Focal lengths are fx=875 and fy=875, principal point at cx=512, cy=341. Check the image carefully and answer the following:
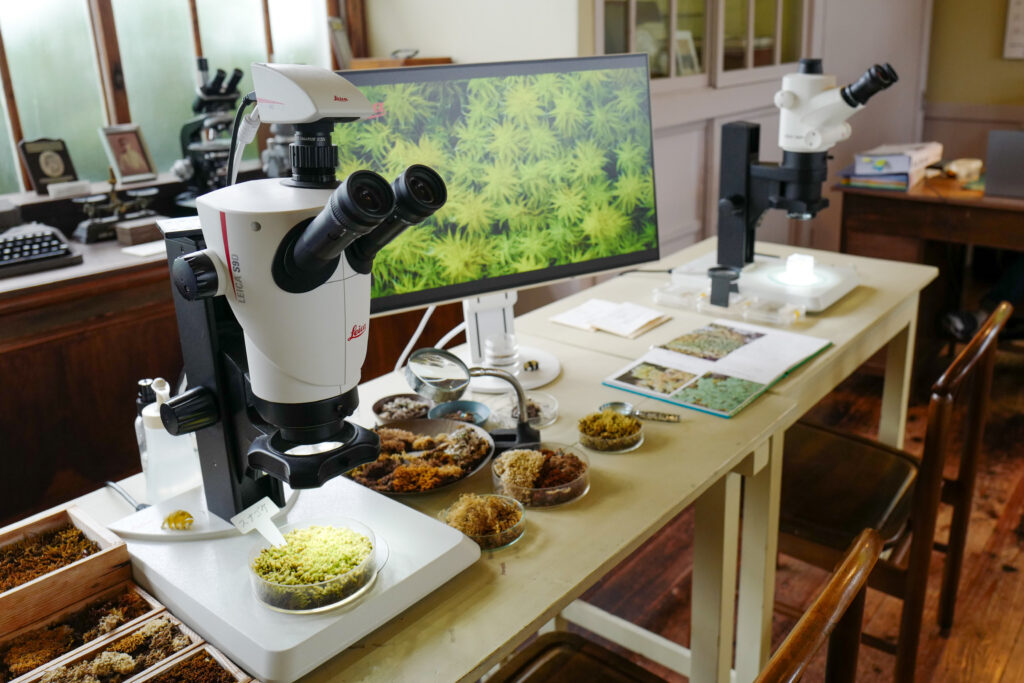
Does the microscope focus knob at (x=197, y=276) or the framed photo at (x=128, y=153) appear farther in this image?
the framed photo at (x=128, y=153)

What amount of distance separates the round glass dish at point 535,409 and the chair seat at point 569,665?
1.09ft

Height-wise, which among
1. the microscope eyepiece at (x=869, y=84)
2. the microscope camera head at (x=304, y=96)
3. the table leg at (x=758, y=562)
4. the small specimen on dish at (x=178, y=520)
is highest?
the microscope camera head at (x=304, y=96)

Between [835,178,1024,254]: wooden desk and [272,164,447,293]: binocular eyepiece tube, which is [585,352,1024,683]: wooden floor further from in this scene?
[272,164,447,293]: binocular eyepiece tube

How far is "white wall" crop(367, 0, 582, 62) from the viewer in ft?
8.79

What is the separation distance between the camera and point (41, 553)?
1039 mm

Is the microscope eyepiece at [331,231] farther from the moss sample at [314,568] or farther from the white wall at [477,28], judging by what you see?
the white wall at [477,28]

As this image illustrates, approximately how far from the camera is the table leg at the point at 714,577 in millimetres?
1408

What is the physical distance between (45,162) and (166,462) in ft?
5.91

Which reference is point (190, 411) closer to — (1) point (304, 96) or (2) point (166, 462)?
(2) point (166, 462)

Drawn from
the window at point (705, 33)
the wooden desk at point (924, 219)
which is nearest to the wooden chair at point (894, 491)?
the wooden desk at point (924, 219)

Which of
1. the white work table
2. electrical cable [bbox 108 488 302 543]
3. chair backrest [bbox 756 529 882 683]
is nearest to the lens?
chair backrest [bbox 756 529 882 683]

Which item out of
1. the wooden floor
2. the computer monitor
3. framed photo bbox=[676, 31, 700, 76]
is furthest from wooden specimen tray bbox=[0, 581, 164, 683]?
framed photo bbox=[676, 31, 700, 76]

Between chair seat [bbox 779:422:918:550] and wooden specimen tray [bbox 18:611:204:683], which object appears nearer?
wooden specimen tray [bbox 18:611:204:683]

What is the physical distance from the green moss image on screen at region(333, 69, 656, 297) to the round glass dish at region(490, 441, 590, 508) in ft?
1.21
